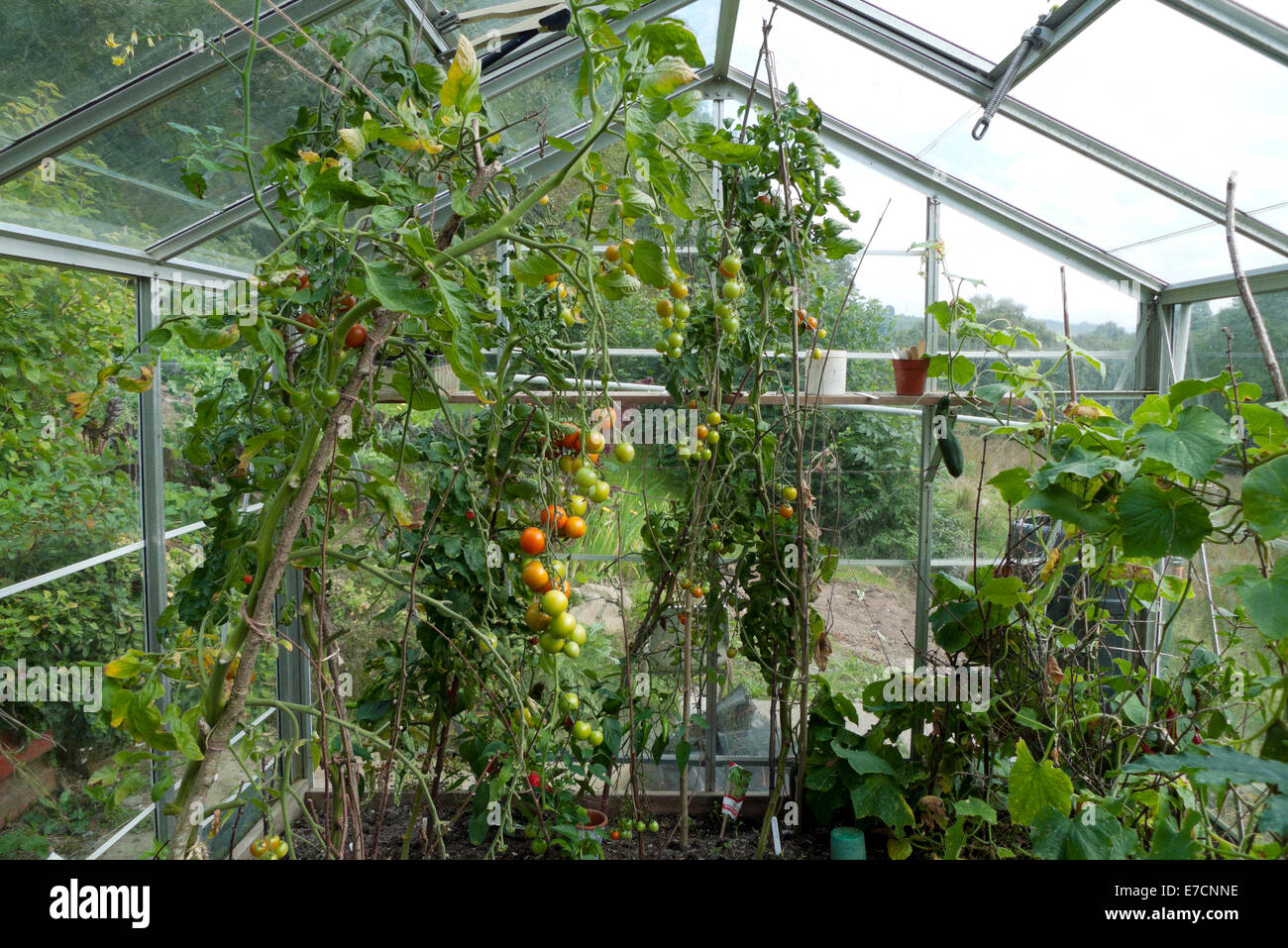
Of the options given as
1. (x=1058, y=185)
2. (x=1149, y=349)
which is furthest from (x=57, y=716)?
(x=1149, y=349)

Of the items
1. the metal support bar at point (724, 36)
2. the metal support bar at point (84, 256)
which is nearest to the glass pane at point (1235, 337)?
the metal support bar at point (724, 36)

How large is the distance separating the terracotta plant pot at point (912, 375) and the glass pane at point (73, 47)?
2257mm

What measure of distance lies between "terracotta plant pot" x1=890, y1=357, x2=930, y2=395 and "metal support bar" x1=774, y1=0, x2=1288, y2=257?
946mm

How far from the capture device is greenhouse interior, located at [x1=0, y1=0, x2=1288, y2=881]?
3.45 ft

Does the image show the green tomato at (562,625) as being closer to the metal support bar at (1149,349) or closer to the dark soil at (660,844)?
the dark soil at (660,844)

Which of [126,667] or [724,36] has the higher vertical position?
[724,36]

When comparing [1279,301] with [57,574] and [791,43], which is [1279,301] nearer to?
[791,43]

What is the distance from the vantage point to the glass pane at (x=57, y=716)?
6.39ft

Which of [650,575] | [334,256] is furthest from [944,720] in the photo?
[334,256]

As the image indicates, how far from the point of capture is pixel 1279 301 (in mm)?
2625

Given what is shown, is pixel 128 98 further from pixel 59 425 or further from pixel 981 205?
pixel 981 205

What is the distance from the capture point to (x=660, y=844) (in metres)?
2.48

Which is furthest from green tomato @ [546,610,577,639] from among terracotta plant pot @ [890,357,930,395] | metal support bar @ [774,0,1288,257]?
metal support bar @ [774,0,1288,257]

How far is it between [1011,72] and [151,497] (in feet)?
10.0
